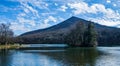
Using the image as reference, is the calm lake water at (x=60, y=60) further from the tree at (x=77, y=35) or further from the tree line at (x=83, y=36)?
the tree at (x=77, y=35)

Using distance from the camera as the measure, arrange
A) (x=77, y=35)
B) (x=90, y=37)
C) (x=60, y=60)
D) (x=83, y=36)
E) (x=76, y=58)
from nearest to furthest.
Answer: (x=60, y=60) < (x=76, y=58) < (x=90, y=37) < (x=83, y=36) < (x=77, y=35)

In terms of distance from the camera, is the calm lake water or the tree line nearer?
the calm lake water

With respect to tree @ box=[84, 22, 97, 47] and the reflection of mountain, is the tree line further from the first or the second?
the reflection of mountain

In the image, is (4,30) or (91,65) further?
(4,30)

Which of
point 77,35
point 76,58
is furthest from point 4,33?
point 76,58

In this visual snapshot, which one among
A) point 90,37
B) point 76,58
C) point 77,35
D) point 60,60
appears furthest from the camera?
point 77,35

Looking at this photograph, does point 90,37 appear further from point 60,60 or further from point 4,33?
point 60,60

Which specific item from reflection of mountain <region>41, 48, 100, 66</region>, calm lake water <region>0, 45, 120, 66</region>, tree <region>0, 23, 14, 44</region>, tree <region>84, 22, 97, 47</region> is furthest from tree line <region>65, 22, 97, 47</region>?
calm lake water <region>0, 45, 120, 66</region>

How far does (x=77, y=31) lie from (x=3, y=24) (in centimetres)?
4019

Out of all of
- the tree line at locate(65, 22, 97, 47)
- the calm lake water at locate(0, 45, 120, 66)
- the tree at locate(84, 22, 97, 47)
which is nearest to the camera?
the calm lake water at locate(0, 45, 120, 66)

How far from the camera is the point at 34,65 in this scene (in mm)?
42562

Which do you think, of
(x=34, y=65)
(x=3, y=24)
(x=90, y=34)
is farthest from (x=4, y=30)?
(x=34, y=65)

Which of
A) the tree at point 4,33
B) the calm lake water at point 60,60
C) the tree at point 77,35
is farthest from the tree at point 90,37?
the calm lake water at point 60,60

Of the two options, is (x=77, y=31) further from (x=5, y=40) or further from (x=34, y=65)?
(x=34, y=65)
